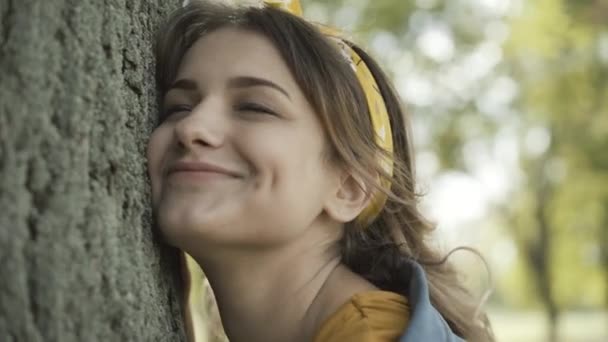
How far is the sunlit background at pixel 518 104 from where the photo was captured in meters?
14.5

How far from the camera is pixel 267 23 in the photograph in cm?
264

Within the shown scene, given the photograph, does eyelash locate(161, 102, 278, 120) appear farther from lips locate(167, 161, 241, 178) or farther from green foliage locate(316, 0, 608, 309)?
green foliage locate(316, 0, 608, 309)

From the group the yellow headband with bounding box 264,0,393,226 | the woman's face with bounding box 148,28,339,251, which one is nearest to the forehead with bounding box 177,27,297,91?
the woman's face with bounding box 148,28,339,251

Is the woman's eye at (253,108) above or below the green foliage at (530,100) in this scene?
above

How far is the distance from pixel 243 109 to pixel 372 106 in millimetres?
511

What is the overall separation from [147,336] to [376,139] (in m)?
1.07

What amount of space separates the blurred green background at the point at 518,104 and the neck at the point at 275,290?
9405 mm

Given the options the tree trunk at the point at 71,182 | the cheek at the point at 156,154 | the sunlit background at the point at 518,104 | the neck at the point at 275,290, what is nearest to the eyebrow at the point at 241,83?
the cheek at the point at 156,154

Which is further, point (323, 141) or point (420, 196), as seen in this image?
point (420, 196)

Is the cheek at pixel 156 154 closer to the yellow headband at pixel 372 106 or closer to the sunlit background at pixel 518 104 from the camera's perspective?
the yellow headband at pixel 372 106

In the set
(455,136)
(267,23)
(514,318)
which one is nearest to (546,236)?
(455,136)

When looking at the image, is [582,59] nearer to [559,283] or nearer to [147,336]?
[559,283]

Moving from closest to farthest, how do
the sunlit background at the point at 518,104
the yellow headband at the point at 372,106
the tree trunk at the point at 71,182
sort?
the tree trunk at the point at 71,182
the yellow headband at the point at 372,106
the sunlit background at the point at 518,104

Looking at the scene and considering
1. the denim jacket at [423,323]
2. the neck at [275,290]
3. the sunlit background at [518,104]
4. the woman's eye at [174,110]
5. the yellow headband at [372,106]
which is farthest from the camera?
the sunlit background at [518,104]
